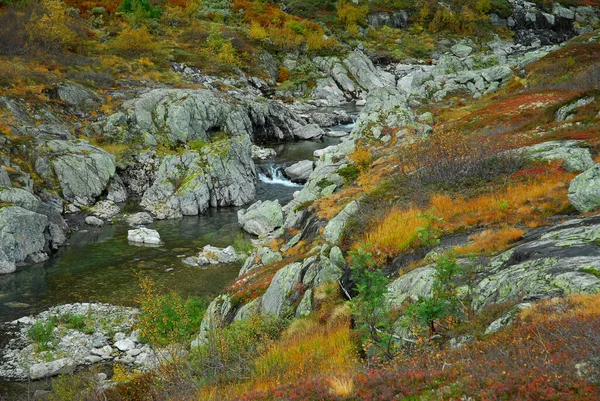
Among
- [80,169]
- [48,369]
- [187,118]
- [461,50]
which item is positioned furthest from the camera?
[461,50]

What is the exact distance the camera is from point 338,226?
15.9m

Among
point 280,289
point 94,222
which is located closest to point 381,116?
point 280,289

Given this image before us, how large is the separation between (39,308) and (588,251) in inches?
1024

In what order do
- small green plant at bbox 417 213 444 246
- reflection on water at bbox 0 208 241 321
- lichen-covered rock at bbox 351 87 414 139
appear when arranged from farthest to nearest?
1. lichen-covered rock at bbox 351 87 414 139
2. reflection on water at bbox 0 208 241 321
3. small green plant at bbox 417 213 444 246

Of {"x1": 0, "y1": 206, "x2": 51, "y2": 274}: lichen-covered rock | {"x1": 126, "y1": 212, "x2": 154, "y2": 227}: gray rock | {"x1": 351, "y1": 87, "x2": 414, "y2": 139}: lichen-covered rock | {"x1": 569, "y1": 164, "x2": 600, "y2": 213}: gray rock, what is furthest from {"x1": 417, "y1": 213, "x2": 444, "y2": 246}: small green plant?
{"x1": 126, "y1": 212, "x2": 154, "y2": 227}: gray rock

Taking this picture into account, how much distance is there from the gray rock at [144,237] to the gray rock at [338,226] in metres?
21.4

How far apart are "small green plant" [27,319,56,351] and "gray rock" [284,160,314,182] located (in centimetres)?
2984

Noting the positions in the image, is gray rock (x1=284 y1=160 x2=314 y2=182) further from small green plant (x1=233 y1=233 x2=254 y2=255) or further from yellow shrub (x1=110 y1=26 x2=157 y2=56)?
yellow shrub (x1=110 y1=26 x2=157 y2=56)

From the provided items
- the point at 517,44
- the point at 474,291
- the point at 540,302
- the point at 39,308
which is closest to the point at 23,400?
the point at 39,308

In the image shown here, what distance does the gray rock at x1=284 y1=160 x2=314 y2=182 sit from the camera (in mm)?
47544

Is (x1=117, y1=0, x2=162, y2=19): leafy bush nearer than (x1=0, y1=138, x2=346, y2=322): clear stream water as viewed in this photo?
No

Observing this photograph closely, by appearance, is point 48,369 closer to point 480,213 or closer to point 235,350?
point 235,350

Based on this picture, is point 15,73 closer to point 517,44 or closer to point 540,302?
point 540,302

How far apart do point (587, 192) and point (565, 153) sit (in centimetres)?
669
